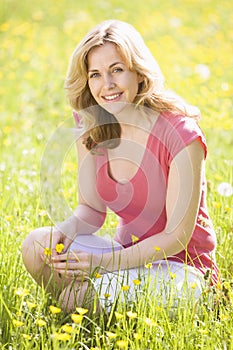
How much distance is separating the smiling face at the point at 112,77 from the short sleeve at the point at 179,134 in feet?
0.55

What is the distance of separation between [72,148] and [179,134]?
1575 mm

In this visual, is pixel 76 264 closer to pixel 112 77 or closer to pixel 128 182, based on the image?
pixel 128 182

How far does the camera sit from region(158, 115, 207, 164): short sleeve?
204 centimetres

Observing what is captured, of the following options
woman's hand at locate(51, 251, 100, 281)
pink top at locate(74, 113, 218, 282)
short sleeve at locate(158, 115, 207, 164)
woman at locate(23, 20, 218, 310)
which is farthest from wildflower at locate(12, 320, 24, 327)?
short sleeve at locate(158, 115, 207, 164)

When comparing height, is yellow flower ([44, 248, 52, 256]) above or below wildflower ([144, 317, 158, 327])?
above

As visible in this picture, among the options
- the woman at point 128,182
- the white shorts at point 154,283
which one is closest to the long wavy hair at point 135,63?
the woman at point 128,182

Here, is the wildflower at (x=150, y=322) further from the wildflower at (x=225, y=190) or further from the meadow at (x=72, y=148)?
the wildflower at (x=225, y=190)

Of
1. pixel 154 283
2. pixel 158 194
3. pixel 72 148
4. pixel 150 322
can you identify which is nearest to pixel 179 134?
pixel 158 194

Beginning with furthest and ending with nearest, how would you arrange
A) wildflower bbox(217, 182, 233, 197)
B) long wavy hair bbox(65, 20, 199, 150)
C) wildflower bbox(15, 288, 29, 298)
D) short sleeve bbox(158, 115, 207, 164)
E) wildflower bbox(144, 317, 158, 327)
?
wildflower bbox(217, 182, 233, 197) → long wavy hair bbox(65, 20, 199, 150) → short sleeve bbox(158, 115, 207, 164) → wildflower bbox(15, 288, 29, 298) → wildflower bbox(144, 317, 158, 327)

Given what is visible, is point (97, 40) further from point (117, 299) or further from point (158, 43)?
point (158, 43)

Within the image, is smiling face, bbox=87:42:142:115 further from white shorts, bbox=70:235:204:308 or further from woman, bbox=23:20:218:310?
white shorts, bbox=70:235:204:308

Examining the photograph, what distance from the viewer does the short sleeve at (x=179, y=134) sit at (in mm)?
2043

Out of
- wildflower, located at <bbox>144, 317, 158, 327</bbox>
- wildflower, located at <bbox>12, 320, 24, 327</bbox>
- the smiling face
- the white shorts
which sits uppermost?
the smiling face

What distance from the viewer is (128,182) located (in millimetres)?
2264
